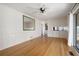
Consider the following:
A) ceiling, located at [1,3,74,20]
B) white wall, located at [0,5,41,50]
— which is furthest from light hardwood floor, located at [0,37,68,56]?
ceiling, located at [1,3,74,20]

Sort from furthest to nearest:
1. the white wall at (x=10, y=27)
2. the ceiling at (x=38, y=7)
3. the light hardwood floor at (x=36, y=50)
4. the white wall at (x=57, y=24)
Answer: the white wall at (x=57, y=24), the white wall at (x=10, y=27), the ceiling at (x=38, y=7), the light hardwood floor at (x=36, y=50)

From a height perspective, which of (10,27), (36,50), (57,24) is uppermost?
(57,24)

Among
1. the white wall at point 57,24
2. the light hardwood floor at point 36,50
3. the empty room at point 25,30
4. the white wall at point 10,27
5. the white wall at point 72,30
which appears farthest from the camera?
the white wall at point 57,24

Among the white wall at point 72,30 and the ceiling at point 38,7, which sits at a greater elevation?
the ceiling at point 38,7

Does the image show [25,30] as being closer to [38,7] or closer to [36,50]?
[38,7]

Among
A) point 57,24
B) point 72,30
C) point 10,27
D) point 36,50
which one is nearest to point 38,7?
point 10,27

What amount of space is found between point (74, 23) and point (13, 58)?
5.79 m

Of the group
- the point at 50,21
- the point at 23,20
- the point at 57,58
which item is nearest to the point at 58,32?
the point at 50,21

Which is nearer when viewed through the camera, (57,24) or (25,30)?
(25,30)

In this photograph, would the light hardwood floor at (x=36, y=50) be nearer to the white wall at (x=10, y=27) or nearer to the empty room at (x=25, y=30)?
the empty room at (x=25, y=30)

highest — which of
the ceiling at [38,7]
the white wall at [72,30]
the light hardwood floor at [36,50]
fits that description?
the ceiling at [38,7]

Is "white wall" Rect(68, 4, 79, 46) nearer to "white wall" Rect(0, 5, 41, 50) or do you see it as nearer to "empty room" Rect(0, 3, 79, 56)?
"empty room" Rect(0, 3, 79, 56)

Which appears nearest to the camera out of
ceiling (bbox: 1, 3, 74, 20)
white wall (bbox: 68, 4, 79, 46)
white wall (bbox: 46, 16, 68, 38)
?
ceiling (bbox: 1, 3, 74, 20)

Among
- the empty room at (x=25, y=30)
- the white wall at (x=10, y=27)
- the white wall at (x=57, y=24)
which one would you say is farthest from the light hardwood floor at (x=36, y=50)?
the white wall at (x=57, y=24)
